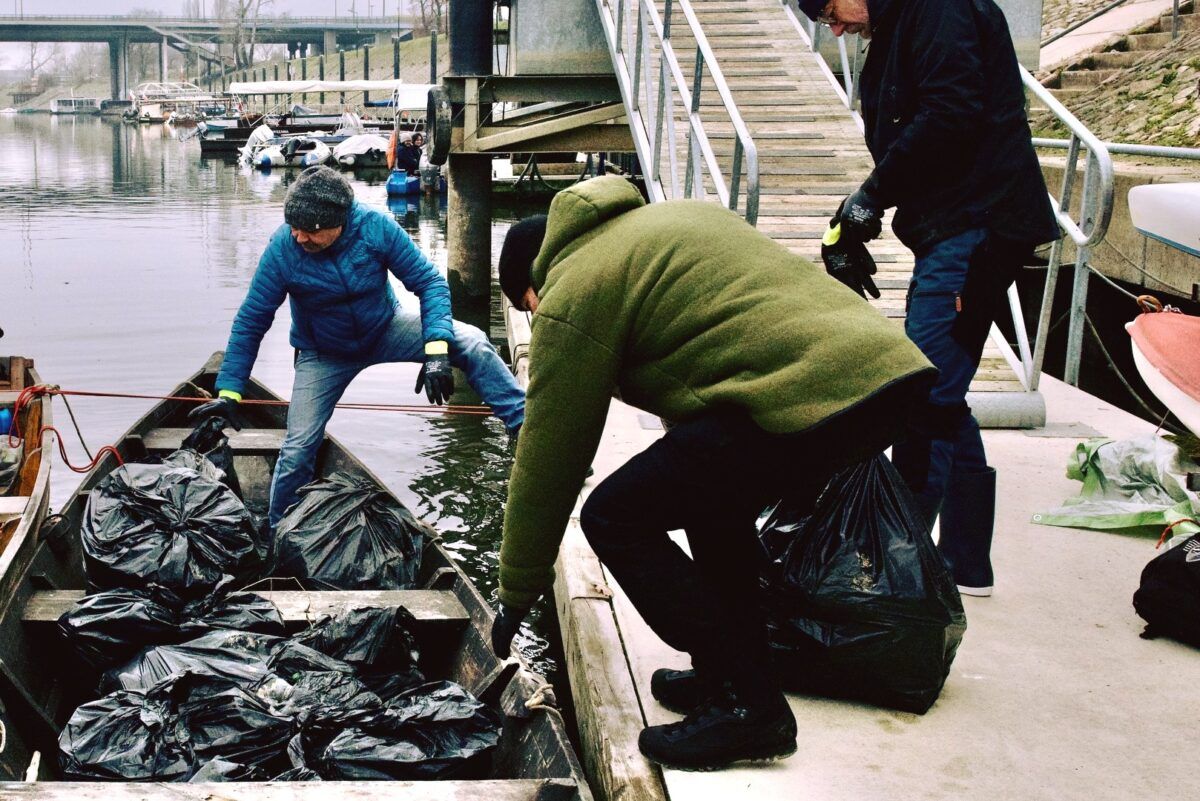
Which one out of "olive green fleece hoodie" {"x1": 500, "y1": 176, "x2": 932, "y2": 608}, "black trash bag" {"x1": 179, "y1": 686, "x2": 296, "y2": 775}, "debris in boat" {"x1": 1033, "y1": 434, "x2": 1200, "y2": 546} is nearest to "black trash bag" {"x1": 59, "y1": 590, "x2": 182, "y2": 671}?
"black trash bag" {"x1": 179, "y1": 686, "x2": 296, "y2": 775}

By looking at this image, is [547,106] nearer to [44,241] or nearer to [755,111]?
[755,111]

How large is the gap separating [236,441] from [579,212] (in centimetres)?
415

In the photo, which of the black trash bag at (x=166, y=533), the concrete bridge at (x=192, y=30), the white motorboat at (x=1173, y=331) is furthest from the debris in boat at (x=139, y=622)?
the concrete bridge at (x=192, y=30)

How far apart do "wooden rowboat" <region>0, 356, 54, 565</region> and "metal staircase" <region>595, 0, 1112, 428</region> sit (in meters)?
3.38

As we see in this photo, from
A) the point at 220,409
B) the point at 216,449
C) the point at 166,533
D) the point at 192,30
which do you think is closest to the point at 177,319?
the point at 216,449

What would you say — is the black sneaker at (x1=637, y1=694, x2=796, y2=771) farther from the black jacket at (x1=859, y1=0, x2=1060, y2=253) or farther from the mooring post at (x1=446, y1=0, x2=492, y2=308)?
the mooring post at (x1=446, y1=0, x2=492, y2=308)

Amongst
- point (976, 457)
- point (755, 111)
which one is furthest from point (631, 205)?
point (755, 111)

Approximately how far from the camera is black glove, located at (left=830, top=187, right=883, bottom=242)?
3.70 m

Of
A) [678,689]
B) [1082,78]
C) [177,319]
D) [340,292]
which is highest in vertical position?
[1082,78]

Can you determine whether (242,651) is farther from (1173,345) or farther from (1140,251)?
(1140,251)

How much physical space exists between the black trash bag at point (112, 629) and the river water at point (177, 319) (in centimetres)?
193

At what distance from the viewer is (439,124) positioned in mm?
11969

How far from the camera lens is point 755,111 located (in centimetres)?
847

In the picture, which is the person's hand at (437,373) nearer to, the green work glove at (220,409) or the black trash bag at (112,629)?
the green work glove at (220,409)
